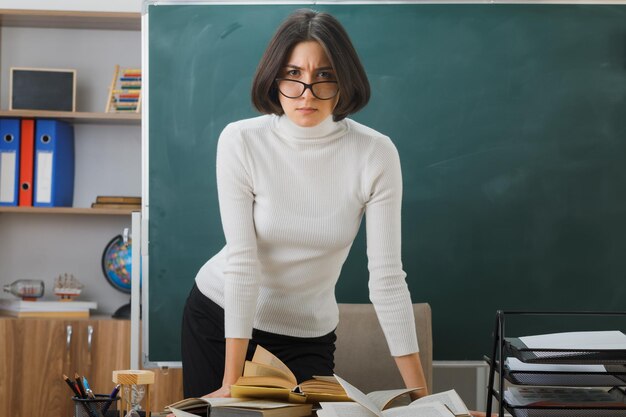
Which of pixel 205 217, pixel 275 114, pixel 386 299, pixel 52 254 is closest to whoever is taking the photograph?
pixel 386 299

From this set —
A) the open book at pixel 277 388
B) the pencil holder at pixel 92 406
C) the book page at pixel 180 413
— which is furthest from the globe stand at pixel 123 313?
the book page at pixel 180 413

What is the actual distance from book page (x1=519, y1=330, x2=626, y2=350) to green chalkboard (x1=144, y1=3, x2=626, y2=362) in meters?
1.60

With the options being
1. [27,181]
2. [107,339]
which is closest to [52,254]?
[27,181]

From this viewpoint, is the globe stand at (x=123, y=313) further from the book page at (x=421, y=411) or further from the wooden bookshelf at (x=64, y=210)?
the book page at (x=421, y=411)

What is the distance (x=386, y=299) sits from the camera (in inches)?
61.0

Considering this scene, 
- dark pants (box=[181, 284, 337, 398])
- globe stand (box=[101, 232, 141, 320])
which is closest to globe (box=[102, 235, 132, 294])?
globe stand (box=[101, 232, 141, 320])

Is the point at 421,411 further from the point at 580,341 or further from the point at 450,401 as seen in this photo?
the point at 580,341

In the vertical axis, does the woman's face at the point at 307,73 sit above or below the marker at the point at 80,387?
above

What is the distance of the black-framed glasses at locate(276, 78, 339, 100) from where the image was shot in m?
1.55

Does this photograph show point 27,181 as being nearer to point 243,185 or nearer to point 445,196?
point 445,196

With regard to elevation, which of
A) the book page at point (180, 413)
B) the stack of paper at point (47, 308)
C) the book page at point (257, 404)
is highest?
the stack of paper at point (47, 308)

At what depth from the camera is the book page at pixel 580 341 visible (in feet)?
3.93

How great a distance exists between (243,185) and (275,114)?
176 millimetres

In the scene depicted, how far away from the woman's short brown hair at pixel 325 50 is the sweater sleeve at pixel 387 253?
0.49 feet
